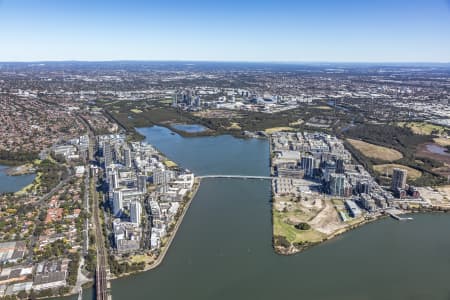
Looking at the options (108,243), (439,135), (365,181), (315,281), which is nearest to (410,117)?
(439,135)

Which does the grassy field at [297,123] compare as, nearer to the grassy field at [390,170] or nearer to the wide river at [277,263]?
the grassy field at [390,170]

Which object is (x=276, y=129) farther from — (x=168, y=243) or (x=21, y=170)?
(x=168, y=243)

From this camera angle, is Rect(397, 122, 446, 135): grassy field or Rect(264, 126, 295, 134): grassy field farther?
Rect(264, 126, 295, 134): grassy field

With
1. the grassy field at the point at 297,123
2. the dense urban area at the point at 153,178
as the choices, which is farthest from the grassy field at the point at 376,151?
the grassy field at the point at 297,123

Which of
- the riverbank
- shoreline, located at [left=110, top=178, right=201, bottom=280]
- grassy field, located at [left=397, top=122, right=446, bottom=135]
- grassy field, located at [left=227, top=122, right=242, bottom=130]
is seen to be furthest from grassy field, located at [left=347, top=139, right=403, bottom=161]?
the riverbank

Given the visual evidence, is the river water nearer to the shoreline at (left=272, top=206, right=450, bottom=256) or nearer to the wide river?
the wide river

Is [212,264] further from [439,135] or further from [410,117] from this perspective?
[410,117]
